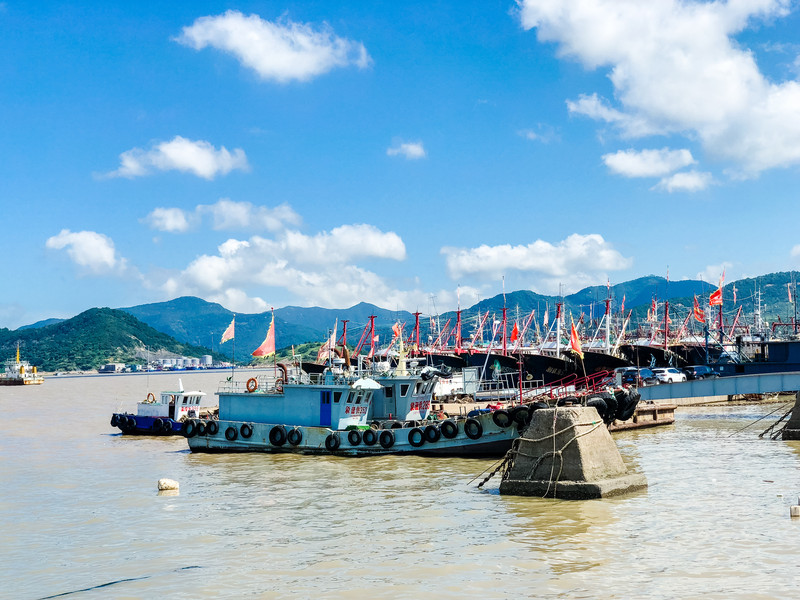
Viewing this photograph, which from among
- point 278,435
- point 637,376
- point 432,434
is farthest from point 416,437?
point 637,376

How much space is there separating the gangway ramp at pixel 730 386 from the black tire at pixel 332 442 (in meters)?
21.9

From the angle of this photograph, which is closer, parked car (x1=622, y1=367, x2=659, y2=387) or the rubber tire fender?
the rubber tire fender

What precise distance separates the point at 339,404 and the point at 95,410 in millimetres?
48409

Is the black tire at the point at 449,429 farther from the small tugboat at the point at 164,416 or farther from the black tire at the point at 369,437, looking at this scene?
the small tugboat at the point at 164,416

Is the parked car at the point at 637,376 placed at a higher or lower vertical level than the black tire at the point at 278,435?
higher

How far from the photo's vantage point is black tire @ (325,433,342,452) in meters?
31.8

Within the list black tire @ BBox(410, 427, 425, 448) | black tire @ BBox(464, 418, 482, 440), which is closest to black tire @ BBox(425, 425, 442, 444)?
black tire @ BBox(410, 427, 425, 448)

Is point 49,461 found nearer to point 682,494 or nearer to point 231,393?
point 231,393

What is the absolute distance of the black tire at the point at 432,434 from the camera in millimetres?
30453

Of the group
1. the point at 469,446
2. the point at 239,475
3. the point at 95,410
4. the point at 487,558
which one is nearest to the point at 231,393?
the point at 239,475

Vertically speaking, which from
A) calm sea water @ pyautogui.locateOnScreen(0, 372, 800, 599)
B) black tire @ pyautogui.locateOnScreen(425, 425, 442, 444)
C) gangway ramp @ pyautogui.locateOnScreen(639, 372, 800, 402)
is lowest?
calm sea water @ pyautogui.locateOnScreen(0, 372, 800, 599)

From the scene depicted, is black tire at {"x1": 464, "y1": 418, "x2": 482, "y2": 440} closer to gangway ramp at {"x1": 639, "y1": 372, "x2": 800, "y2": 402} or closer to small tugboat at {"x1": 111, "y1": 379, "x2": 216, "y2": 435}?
gangway ramp at {"x1": 639, "y1": 372, "x2": 800, "y2": 402}

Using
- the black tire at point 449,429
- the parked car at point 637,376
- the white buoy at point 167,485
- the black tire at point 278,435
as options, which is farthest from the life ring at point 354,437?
the parked car at point 637,376

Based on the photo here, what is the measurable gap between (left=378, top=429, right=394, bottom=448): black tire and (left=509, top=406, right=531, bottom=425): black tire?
5263 millimetres
